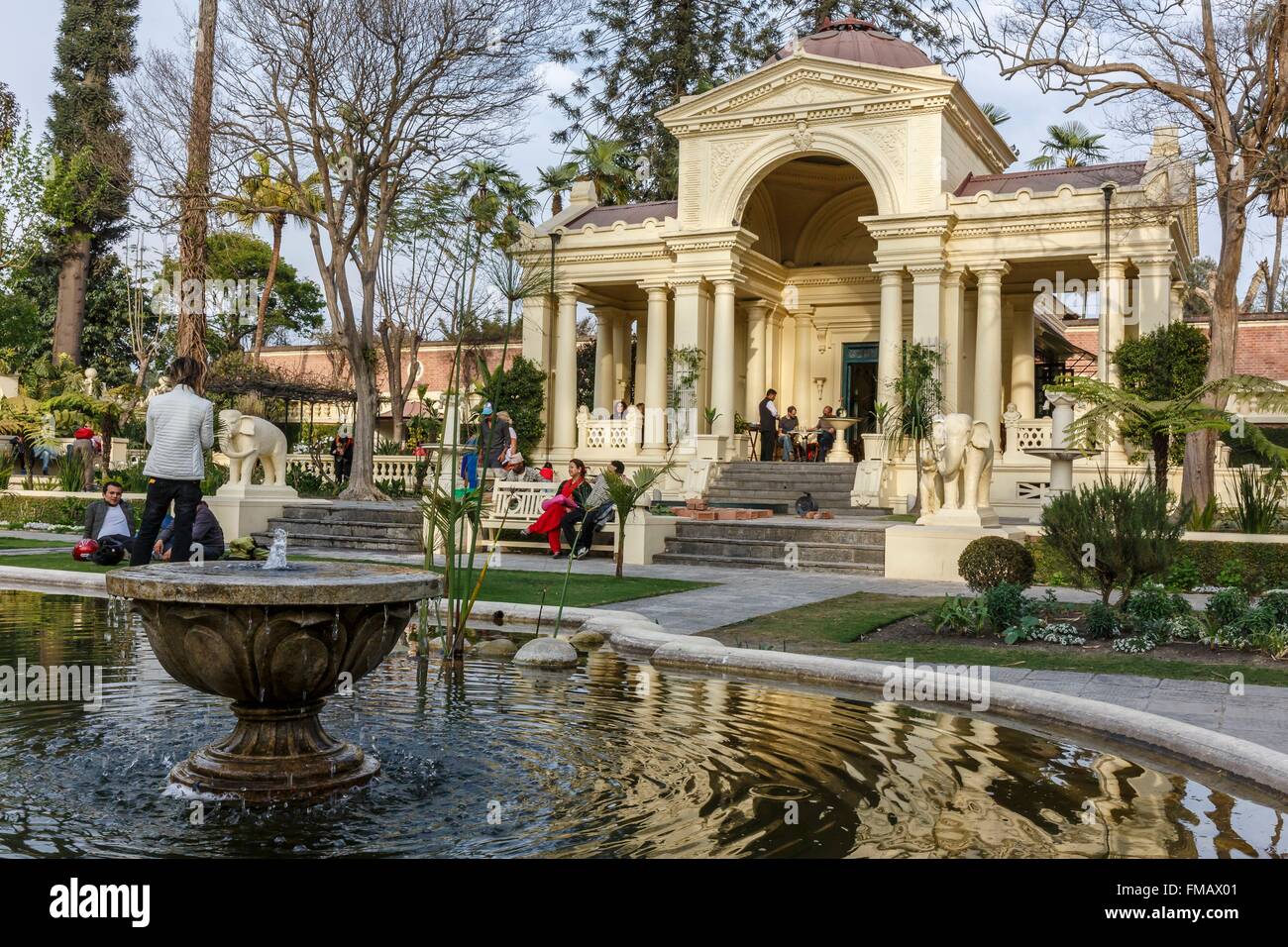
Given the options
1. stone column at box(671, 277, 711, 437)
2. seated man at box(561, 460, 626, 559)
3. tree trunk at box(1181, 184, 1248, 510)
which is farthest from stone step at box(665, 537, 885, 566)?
stone column at box(671, 277, 711, 437)

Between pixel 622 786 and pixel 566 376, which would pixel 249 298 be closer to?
pixel 566 376

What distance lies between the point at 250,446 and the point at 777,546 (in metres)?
8.08

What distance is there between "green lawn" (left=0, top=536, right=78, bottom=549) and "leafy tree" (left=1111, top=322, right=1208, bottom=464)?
61.3 feet

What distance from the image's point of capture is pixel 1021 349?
2842 cm

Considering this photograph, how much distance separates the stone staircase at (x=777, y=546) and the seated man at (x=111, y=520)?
7.11 meters

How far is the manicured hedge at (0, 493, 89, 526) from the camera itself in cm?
1983

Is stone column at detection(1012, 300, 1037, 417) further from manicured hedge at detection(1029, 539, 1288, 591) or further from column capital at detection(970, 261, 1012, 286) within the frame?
manicured hedge at detection(1029, 539, 1288, 591)

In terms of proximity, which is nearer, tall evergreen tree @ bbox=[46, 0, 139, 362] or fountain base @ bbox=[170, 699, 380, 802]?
fountain base @ bbox=[170, 699, 380, 802]

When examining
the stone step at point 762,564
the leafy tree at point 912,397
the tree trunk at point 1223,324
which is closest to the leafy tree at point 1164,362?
the leafy tree at point 912,397

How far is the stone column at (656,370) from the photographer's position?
2661 cm

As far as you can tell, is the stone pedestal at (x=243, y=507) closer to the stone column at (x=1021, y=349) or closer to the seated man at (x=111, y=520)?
the seated man at (x=111, y=520)
